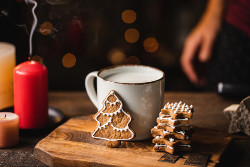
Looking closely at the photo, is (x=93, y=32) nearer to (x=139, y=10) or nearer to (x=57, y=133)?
(x=139, y=10)

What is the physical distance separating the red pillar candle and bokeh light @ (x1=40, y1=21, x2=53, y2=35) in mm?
114

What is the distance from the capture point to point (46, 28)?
48.6 inches

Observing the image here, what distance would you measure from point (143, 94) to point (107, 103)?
101mm

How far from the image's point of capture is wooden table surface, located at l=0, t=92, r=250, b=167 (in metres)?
1.00

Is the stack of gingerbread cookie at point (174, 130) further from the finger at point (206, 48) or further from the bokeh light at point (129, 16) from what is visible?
the bokeh light at point (129, 16)

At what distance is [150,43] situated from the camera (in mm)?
2869

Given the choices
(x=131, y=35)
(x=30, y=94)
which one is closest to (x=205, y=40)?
(x=131, y=35)

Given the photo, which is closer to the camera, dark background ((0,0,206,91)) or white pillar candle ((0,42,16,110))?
white pillar candle ((0,42,16,110))

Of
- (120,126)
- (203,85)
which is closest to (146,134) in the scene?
(120,126)

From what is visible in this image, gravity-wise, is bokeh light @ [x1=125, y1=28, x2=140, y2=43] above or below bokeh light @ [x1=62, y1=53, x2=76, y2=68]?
above

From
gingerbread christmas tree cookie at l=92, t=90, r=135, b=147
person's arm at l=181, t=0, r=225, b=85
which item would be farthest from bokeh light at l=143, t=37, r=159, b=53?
gingerbread christmas tree cookie at l=92, t=90, r=135, b=147

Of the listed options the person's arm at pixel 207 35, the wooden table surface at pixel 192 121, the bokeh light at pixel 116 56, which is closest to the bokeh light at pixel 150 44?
the bokeh light at pixel 116 56

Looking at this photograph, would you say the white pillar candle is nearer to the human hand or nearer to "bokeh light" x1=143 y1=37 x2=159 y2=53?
the human hand

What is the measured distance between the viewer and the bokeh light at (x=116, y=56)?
2811 millimetres
